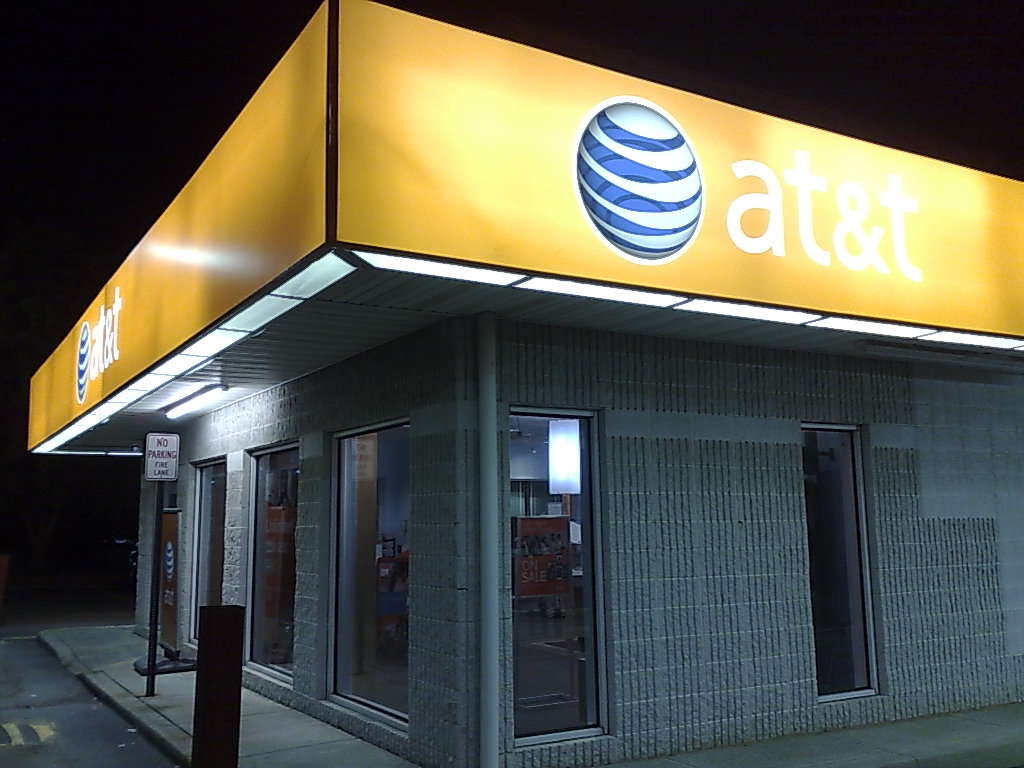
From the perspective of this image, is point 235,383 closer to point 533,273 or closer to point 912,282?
point 533,273

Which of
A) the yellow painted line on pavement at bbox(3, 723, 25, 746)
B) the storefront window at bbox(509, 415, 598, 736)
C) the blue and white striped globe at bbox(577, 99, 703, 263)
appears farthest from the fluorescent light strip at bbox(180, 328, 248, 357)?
the yellow painted line on pavement at bbox(3, 723, 25, 746)

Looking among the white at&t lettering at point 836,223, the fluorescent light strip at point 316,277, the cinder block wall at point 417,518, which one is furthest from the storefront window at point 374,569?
the white at&t lettering at point 836,223

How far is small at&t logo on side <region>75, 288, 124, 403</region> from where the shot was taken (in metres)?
10.3

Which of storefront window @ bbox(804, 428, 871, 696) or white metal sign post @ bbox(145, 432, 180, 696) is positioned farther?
white metal sign post @ bbox(145, 432, 180, 696)

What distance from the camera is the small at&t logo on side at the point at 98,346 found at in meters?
10.3

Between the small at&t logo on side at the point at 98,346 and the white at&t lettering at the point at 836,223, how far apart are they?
6.89m

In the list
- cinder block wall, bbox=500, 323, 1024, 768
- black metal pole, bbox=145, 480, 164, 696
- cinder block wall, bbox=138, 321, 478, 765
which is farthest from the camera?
black metal pole, bbox=145, 480, 164, 696

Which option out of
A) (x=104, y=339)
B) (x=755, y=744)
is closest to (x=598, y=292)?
(x=755, y=744)

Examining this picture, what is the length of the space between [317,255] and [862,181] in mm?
4446

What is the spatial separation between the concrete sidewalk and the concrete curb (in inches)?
0.4

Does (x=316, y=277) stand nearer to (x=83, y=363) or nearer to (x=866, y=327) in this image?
(x=866, y=327)

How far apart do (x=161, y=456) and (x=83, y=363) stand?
122 inches

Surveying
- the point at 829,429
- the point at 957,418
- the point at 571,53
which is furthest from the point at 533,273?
the point at 957,418

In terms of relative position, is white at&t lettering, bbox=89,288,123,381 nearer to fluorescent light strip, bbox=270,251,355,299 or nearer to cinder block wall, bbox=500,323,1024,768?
fluorescent light strip, bbox=270,251,355,299
